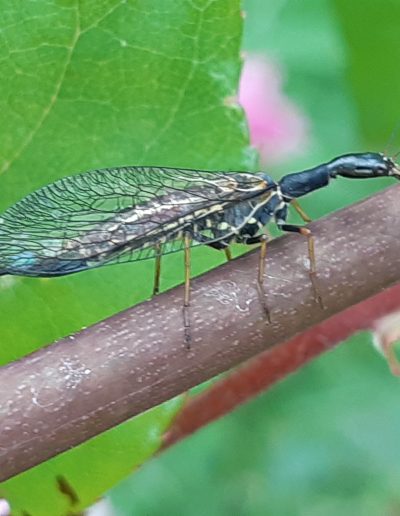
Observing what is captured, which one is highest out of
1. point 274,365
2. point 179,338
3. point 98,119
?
point 98,119

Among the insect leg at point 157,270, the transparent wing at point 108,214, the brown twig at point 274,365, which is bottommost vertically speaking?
the brown twig at point 274,365

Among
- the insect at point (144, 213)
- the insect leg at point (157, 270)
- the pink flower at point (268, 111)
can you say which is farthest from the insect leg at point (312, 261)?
the pink flower at point (268, 111)

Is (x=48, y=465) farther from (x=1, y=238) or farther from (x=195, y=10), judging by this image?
(x=195, y=10)

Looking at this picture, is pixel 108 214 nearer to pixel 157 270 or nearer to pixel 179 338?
pixel 157 270

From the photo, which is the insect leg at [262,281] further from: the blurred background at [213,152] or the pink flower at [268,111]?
the pink flower at [268,111]

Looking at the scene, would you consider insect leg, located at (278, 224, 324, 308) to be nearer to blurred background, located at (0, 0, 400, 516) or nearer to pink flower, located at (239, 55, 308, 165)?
blurred background, located at (0, 0, 400, 516)

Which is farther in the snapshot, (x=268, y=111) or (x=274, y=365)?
(x=268, y=111)

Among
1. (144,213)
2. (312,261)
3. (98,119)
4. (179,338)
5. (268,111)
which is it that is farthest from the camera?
(268,111)

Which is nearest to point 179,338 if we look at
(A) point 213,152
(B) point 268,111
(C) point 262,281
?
(C) point 262,281
